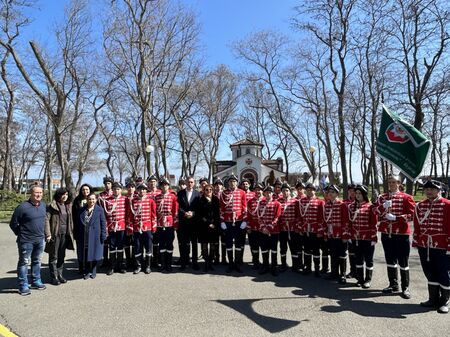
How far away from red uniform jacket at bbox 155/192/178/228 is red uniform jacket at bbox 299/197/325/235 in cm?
292

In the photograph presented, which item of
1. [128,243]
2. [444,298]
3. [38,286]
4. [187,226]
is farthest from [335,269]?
[38,286]

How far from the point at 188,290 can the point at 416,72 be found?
19.7 meters

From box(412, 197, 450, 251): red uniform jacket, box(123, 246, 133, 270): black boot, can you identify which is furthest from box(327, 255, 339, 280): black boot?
box(123, 246, 133, 270): black boot

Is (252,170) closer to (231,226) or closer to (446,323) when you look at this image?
(231,226)

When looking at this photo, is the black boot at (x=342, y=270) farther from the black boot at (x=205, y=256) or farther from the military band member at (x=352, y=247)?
the black boot at (x=205, y=256)

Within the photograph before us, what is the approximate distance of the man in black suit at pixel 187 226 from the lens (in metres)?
8.34

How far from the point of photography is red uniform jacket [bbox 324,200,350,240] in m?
7.12

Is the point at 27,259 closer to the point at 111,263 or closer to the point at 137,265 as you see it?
the point at 111,263

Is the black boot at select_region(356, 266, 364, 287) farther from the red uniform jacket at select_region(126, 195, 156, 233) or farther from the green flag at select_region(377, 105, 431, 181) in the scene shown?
the red uniform jacket at select_region(126, 195, 156, 233)

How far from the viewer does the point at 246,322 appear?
5.04 metres

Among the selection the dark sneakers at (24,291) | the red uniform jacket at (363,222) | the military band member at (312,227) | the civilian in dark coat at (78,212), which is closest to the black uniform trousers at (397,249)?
the red uniform jacket at (363,222)

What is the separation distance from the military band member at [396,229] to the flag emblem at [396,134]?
679 mm

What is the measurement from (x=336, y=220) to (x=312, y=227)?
63cm

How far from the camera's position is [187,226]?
845 cm
